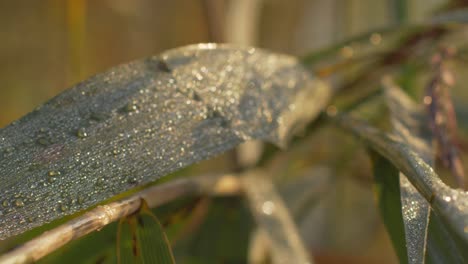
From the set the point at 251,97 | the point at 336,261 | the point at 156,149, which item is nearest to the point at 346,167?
the point at 336,261

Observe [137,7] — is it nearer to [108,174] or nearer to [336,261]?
[336,261]

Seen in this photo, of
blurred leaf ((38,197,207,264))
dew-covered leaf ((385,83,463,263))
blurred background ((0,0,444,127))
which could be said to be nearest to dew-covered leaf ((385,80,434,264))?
dew-covered leaf ((385,83,463,263))

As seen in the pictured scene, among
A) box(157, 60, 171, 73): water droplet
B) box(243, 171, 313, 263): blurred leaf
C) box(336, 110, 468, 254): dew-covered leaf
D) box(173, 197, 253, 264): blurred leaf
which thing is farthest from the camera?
box(173, 197, 253, 264): blurred leaf

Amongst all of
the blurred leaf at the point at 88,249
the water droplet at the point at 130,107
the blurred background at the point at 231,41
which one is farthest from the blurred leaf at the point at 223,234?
the water droplet at the point at 130,107

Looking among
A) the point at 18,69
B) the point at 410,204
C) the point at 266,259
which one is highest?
the point at 18,69

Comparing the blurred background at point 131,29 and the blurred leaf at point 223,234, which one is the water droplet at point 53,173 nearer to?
the blurred leaf at point 223,234

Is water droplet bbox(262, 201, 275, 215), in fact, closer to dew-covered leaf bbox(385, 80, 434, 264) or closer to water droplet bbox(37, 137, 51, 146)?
dew-covered leaf bbox(385, 80, 434, 264)

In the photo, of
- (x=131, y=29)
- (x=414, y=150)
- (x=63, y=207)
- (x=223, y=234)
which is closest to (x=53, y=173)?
(x=63, y=207)
